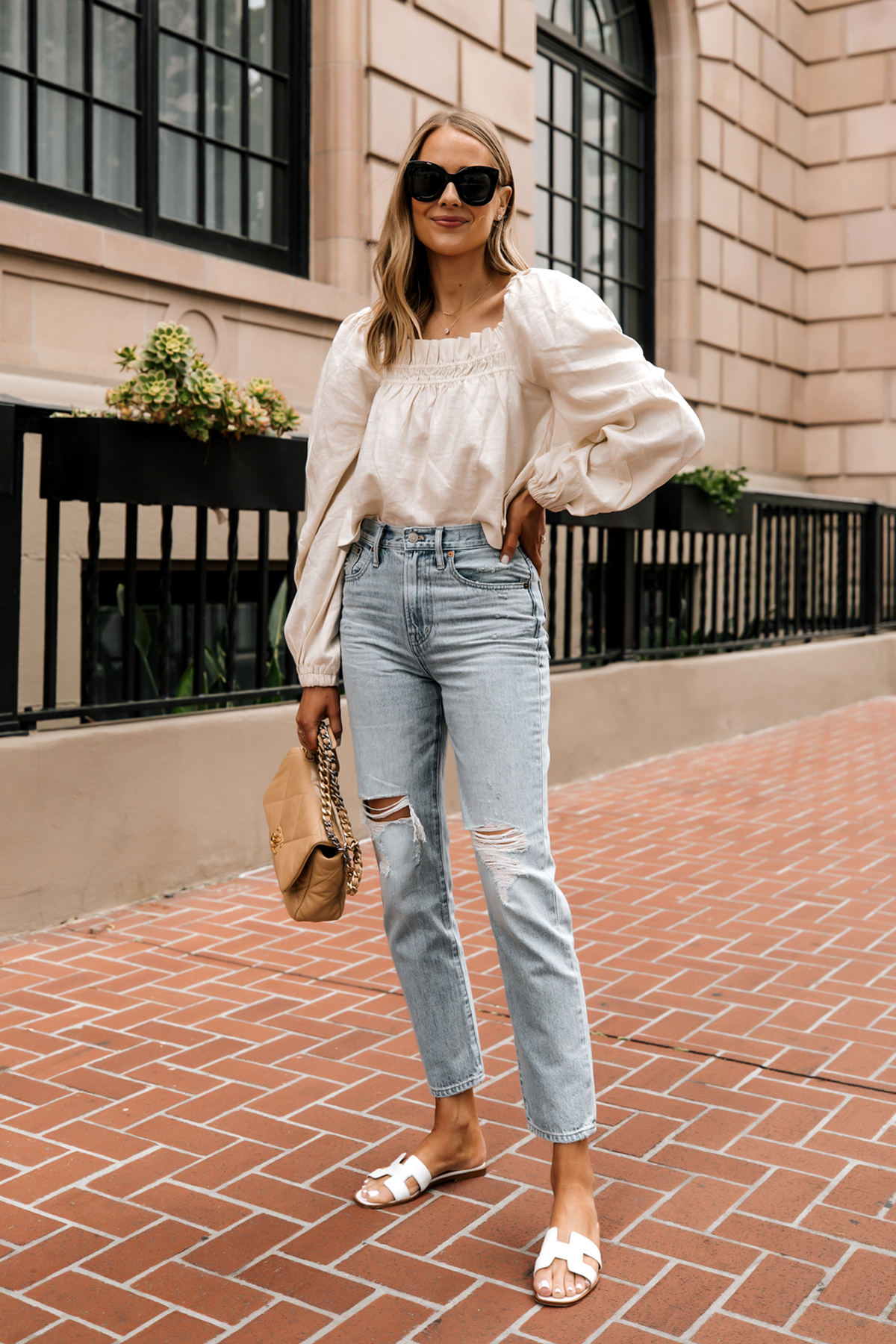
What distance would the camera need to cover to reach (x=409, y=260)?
2.67m

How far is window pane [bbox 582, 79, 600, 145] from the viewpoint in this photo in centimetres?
1241

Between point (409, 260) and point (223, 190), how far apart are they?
19.7 ft

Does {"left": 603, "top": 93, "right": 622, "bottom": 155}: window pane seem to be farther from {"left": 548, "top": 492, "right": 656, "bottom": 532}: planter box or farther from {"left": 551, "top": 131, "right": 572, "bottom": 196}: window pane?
{"left": 548, "top": 492, "right": 656, "bottom": 532}: planter box

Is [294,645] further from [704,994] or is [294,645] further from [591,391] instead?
[704,994]

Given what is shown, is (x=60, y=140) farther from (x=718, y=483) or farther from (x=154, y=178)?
(x=718, y=483)

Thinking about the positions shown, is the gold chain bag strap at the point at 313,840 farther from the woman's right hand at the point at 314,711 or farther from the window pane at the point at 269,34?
the window pane at the point at 269,34

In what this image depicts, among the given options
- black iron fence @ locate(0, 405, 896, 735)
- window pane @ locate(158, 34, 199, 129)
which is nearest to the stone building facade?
window pane @ locate(158, 34, 199, 129)

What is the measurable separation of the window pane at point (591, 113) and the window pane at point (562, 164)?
297mm

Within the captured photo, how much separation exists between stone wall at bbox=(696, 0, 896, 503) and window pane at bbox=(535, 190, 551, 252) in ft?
9.59

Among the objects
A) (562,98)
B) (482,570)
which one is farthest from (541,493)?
(562,98)

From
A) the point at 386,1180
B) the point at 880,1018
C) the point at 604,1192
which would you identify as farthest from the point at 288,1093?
→ the point at 880,1018

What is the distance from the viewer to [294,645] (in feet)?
9.18

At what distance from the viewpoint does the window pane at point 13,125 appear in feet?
21.9

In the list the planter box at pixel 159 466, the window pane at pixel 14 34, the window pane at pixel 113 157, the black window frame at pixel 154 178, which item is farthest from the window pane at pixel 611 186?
the planter box at pixel 159 466
